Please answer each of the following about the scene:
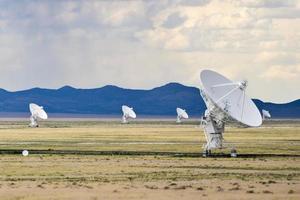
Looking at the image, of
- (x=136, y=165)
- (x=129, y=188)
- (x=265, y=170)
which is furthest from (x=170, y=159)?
(x=129, y=188)

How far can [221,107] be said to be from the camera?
9356 cm

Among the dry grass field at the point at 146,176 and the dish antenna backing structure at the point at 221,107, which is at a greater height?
the dish antenna backing structure at the point at 221,107

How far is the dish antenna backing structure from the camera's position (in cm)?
9419

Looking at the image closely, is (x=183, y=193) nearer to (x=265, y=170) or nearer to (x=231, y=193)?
(x=231, y=193)

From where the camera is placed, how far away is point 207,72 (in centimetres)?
9675

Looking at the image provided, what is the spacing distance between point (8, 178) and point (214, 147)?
33.6 m

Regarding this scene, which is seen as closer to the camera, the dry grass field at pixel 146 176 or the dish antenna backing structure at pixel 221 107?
the dry grass field at pixel 146 176

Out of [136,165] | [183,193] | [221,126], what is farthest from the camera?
[221,126]

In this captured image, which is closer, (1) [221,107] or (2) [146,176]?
(2) [146,176]

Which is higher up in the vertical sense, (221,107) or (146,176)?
(221,107)

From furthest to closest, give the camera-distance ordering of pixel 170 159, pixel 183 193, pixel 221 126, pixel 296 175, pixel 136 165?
1. pixel 221 126
2. pixel 170 159
3. pixel 136 165
4. pixel 296 175
5. pixel 183 193

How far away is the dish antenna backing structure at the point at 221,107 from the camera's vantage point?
94.2m

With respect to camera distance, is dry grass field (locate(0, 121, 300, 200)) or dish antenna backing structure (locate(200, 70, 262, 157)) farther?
dish antenna backing structure (locate(200, 70, 262, 157))

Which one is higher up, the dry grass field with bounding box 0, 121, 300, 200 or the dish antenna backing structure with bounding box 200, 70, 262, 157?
the dish antenna backing structure with bounding box 200, 70, 262, 157
